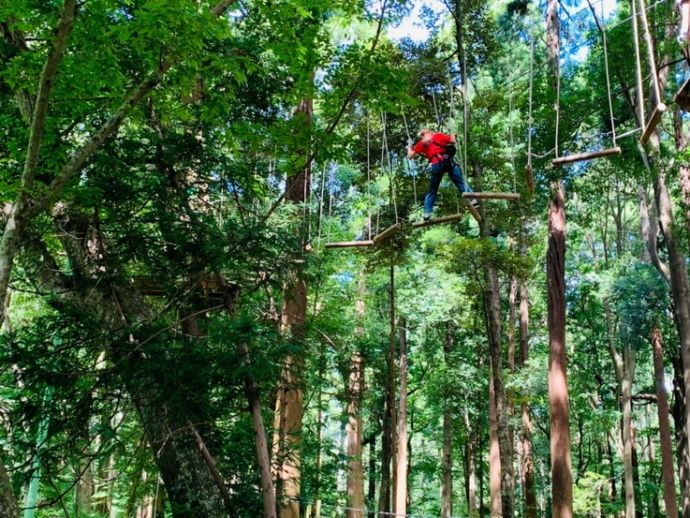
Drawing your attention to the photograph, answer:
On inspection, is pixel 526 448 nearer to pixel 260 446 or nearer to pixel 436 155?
pixel 436 155

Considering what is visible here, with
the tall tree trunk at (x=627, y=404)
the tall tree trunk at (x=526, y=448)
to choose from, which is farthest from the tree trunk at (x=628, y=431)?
the tall tree trunk at (x=526, y=448)

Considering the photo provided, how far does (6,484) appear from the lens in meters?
3.63

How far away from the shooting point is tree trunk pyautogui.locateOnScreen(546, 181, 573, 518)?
7.40 metres

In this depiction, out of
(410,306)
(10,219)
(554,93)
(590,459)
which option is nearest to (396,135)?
(554,93)

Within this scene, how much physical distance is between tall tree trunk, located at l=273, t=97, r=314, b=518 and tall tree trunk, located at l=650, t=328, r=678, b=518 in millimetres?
9067

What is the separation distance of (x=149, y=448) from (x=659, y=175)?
30.3 ft

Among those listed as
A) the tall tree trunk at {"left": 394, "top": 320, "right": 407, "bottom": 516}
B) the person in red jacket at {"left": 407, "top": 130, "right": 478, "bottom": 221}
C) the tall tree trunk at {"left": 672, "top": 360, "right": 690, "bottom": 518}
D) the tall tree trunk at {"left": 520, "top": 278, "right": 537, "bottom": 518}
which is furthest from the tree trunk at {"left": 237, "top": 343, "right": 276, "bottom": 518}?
the tall tree trunk at {"left": 672, "top": 360, "right": 690, "bottom": 518}

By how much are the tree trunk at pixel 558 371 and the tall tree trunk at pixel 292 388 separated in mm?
3426

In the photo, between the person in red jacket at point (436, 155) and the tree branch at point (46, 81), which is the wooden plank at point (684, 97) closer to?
the person in red jacket at point (436, 155)

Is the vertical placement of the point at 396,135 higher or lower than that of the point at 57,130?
higher

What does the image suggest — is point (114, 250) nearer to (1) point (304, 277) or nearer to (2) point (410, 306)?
(1) point (304, 277)

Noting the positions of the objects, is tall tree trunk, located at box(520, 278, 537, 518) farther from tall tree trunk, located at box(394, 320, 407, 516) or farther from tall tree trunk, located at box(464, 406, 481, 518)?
tall tree trunk, located at box(394, 320, 407, 516)

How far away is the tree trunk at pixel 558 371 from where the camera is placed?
7.40 metres

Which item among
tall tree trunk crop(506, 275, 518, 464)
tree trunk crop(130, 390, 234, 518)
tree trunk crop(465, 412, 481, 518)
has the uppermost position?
tall tree trunk crop(506, 275, 518, 464)
